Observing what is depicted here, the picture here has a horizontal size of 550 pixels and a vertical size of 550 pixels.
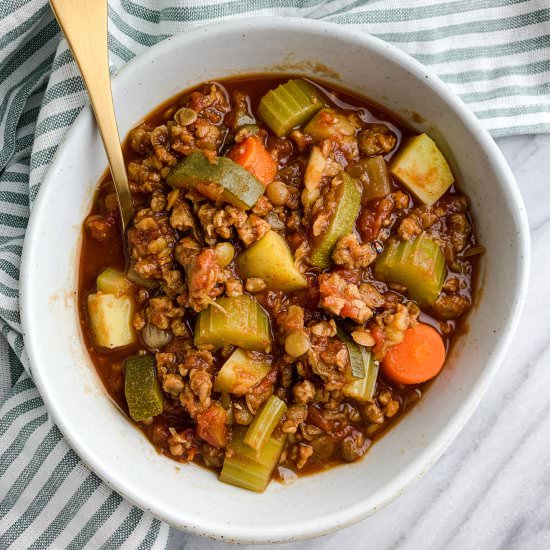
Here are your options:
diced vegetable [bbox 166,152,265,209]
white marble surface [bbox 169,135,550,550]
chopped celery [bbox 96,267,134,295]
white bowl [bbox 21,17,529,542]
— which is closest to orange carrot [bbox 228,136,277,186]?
diced vegetable [bbox 166,152,265,209]

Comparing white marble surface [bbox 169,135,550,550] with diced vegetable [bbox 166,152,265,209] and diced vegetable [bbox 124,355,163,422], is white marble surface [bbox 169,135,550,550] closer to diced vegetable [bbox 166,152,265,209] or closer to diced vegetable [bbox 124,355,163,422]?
diced vegetable [bbox 124,355,163,422]

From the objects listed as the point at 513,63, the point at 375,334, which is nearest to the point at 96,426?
the point at 375,334

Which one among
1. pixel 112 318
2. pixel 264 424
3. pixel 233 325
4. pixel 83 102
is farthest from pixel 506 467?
pixel 83 102

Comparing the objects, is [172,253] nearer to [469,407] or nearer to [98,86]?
[98,86]

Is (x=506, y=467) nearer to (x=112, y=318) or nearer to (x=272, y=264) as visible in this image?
(x=272, y=264)

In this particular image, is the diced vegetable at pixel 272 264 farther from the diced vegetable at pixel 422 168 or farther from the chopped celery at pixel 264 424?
the diced vegetable at pixel 422 168

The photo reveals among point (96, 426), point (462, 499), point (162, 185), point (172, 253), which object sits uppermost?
point (162, 185)
